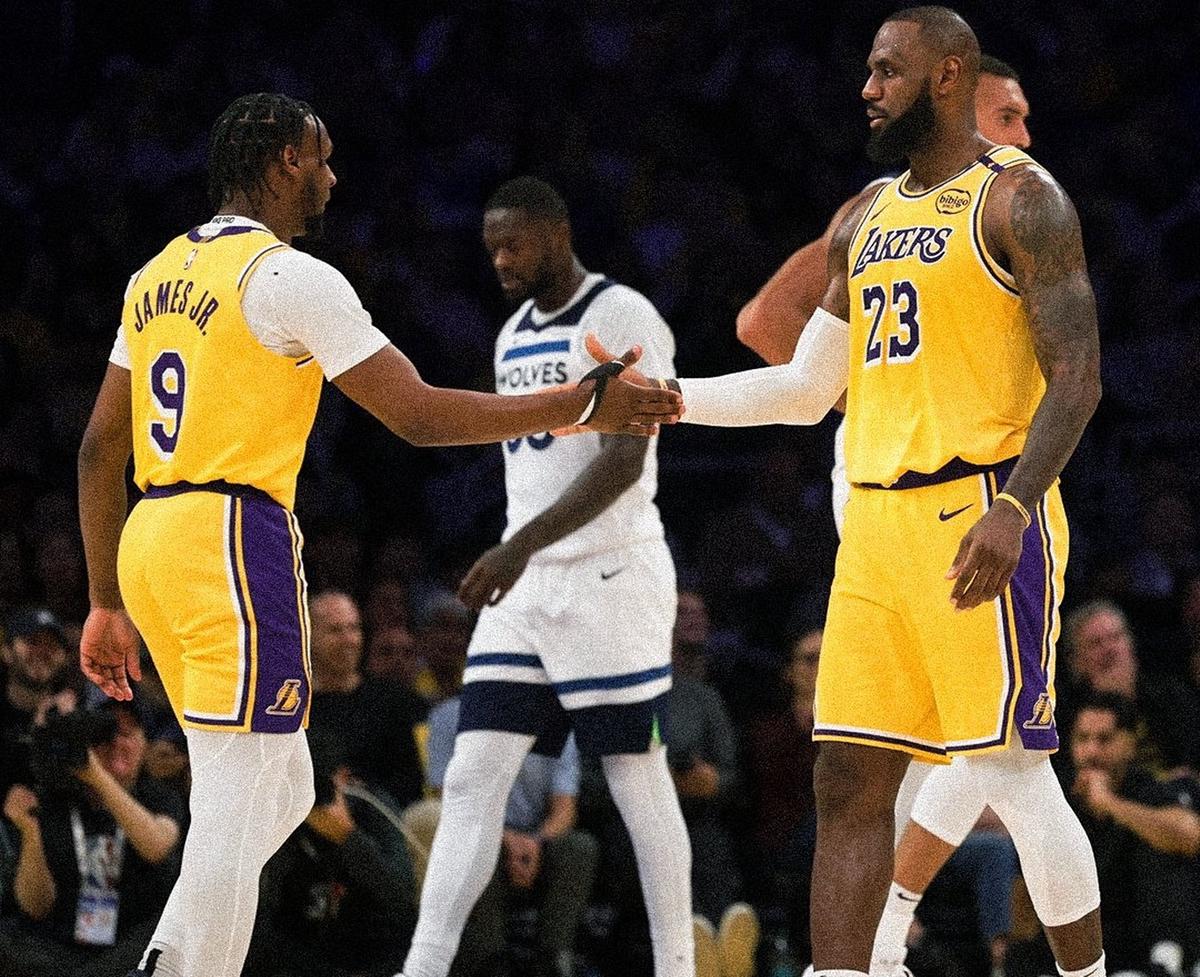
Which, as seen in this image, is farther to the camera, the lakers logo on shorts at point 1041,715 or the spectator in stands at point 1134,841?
the spectator in stands at point 1134,841

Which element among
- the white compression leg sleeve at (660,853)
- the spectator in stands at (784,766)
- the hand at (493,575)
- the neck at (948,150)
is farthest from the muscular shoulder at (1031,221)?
the spectator in stands at (784,766)

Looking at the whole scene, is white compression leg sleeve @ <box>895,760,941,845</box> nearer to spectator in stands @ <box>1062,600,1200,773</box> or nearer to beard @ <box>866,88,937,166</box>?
beard @ <box>866,88,937,166</box>

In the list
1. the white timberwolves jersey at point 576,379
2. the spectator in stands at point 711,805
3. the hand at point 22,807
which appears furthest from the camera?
the spectator in stands at point 711,805

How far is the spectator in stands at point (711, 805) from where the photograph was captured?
6875mm

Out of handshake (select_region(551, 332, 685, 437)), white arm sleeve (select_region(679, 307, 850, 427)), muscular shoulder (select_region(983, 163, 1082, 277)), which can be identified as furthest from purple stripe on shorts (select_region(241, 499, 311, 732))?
muscular shoulder (select_region(983, 163, 1082, 277))

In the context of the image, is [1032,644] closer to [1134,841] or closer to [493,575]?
[493,575]

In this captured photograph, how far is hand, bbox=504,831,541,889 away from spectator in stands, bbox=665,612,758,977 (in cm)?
62

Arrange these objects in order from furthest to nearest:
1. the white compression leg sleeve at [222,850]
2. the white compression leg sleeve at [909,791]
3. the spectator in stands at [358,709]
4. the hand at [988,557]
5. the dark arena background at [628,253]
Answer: the dark arena background at [628,253], the spectator in stands at [358,709], the white compression leg sleeve at [909,791], the white compression leg sleeve at [222,850], the hand at [988,557]

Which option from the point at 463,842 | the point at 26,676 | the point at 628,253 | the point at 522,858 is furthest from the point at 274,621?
the point at 628,253

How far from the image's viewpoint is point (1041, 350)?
3809 millimetres

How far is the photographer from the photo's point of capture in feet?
19.4

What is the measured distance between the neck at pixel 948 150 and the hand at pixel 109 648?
199 centimetres

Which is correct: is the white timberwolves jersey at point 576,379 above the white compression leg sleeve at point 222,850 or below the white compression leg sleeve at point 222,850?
above

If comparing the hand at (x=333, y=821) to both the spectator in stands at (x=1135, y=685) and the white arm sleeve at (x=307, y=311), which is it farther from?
the spectator in stands at (x=1135, y=685)
